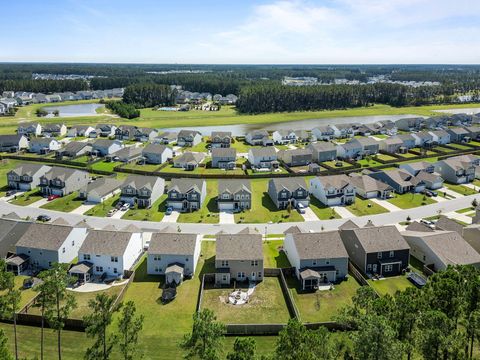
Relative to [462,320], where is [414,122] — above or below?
above

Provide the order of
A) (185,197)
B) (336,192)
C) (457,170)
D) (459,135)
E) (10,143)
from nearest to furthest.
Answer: (185,197) → (336,192) → (457,170) → (10,143) → (459,135)

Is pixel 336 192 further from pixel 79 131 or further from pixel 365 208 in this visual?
pixel 79 131

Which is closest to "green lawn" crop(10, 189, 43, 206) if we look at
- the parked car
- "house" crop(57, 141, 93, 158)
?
the parked car

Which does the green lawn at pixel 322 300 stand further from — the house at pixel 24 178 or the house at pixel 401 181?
the house at pixel 24 178

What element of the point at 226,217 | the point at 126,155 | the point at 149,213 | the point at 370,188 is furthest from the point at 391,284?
the point at 126,155

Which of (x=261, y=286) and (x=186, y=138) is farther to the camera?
(x=186, y=138)

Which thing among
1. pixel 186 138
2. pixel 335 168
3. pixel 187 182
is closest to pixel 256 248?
pixel 187 182

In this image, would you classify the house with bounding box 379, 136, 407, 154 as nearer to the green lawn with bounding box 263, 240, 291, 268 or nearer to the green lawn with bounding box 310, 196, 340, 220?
the green lawn with bounding box 310, 196, 340, 220

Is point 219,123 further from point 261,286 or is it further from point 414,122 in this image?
point 261,286
